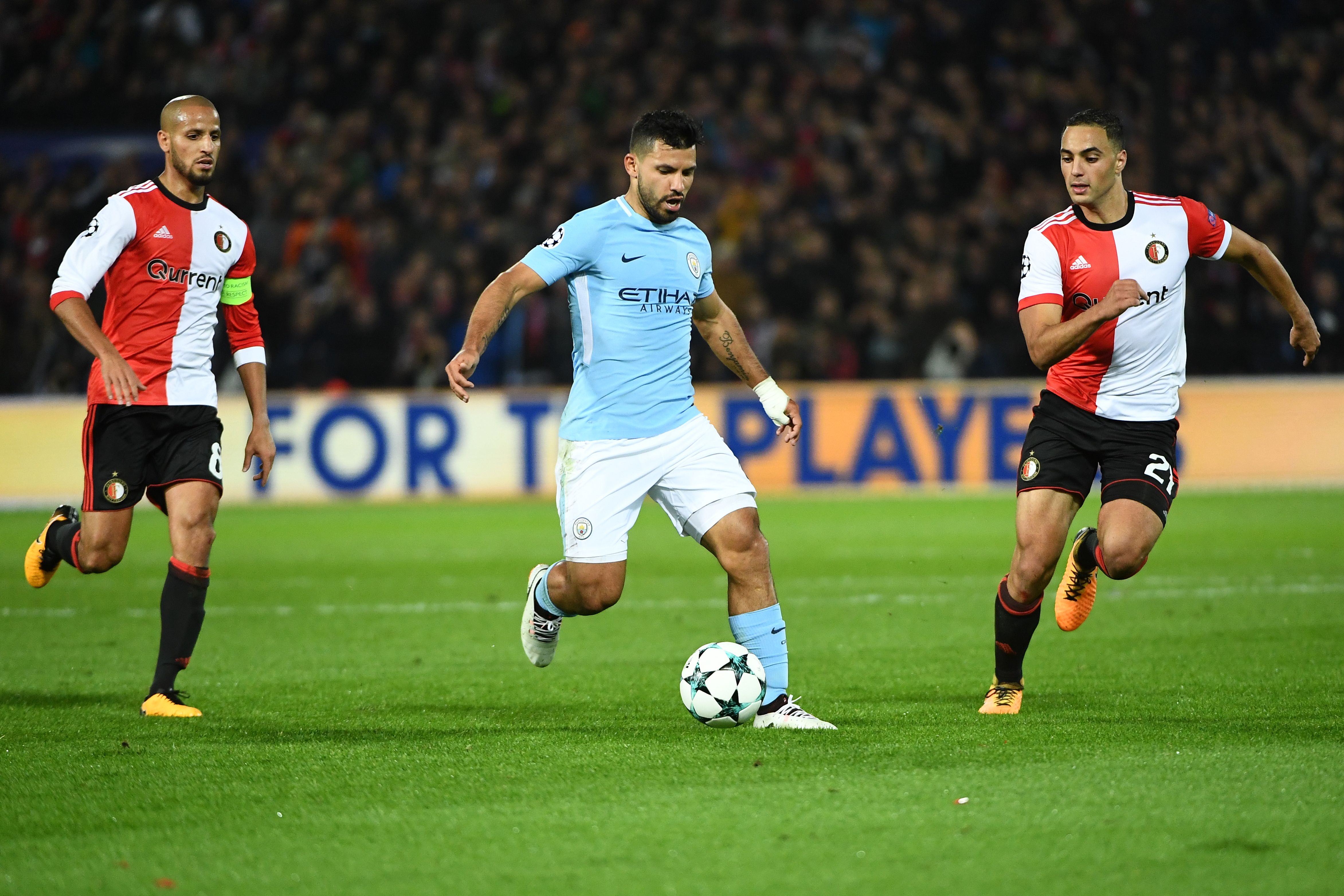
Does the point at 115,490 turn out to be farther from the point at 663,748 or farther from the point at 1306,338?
the point at 1306,338

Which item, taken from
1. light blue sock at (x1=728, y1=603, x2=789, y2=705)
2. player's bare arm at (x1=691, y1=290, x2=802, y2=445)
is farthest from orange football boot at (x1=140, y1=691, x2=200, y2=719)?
player's bare arm at (x1=691, y1=290, x2=802, y2=445)

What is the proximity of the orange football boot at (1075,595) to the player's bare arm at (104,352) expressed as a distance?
3536mm

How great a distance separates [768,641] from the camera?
18.0 feet

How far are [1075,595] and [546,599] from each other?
6.87 ft

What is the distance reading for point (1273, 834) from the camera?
3.82 meters

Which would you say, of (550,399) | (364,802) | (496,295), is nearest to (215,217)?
(496,295)

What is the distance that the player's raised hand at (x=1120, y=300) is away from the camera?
5.24 meters

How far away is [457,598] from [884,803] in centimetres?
579

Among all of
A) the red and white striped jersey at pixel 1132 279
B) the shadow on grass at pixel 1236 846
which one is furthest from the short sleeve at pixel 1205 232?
the shadow on grass at pixel 1236 846

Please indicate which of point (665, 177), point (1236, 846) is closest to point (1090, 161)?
point (665, 177)

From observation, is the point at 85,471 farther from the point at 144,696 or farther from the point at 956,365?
the point at 956,365

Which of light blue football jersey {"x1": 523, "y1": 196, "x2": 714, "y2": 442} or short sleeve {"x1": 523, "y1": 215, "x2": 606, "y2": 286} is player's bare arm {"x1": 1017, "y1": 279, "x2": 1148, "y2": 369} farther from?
short sleeve {"x1": 523, "y1": 215, "x2": 606, "y2": 286}

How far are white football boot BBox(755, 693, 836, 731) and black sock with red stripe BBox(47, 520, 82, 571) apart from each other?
2.73 m

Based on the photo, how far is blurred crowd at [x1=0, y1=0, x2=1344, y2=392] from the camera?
16.8 metres
